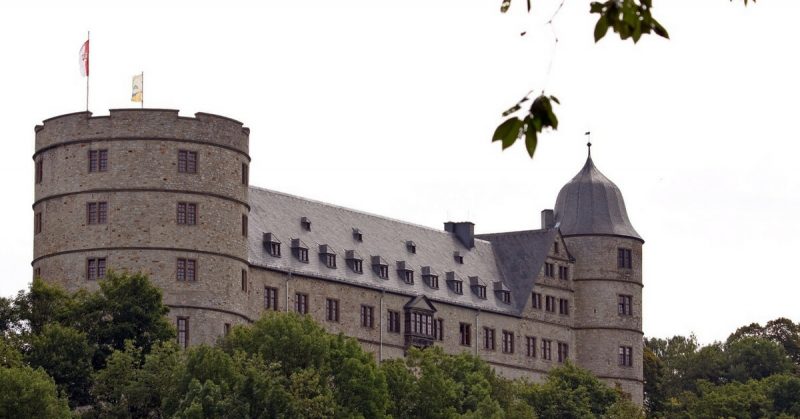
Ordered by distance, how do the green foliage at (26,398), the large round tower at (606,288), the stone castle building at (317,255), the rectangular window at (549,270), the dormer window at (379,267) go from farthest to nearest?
the large round tower at (606,288) < the rectangular window at (549,270) < the dormer window at (379,267) < the stone castle building at (317,255) < the green foliage at (26,398)

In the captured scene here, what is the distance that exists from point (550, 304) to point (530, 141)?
100063mm

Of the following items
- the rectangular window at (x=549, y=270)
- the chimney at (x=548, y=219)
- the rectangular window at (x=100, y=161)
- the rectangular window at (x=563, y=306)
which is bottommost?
the rectangular window at (x=563, y=306)

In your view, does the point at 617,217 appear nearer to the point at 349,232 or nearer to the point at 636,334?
the point at 636,334

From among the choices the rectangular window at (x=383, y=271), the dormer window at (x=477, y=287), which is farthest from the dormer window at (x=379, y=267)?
the dormer window at (x=477, y=287)

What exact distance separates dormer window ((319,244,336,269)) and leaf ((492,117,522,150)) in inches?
3309

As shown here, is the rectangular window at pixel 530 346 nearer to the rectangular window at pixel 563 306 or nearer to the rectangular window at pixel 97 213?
the rectangular window at pixel 563 306

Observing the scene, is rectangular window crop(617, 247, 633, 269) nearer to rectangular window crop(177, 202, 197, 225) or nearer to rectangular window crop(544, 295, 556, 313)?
rectangular window crop(544, 295, 556, 313)

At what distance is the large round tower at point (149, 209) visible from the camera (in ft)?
275

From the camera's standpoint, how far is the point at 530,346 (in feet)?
359

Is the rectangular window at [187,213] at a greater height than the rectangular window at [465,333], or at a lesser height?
greater

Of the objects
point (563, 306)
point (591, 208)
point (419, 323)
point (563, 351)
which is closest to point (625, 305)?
point (563, 306)

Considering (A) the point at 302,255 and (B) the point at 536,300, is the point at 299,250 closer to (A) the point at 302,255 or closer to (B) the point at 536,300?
(A) the point at 302,255

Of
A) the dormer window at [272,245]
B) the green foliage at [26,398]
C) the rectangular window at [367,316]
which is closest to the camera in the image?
the green foliage at [26,398]

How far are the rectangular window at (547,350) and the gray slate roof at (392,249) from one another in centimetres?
329
